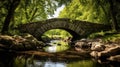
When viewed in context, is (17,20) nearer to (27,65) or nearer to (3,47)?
(3,47)

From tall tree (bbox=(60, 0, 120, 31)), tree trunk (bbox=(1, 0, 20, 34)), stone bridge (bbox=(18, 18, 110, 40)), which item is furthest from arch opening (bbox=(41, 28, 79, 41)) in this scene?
tree trunk (bbox=(1, 0, 20, 34))

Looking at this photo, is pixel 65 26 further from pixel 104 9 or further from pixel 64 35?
pixel 64 35

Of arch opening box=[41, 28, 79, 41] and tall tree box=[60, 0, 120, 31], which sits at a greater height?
tall tree box=[60, 0, 120, 31]

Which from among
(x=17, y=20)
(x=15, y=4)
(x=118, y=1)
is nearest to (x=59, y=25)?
(x=17, y=20)

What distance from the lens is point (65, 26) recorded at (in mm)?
41844

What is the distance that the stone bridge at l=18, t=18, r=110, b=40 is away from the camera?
39.3 metres

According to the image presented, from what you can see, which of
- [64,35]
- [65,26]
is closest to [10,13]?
[65,26]

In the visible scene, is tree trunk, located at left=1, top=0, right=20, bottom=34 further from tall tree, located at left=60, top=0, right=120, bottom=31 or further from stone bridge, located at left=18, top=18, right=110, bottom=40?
stone bridge, located at left=18, top=18, right=110, bottom=40

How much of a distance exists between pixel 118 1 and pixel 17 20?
15.3 m

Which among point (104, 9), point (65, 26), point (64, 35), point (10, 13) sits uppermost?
point (104, 9)

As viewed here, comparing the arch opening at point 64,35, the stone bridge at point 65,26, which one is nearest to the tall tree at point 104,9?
the stone bridge at point 65,26

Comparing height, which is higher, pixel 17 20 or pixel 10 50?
pixel 17 20

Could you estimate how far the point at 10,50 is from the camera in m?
22.7

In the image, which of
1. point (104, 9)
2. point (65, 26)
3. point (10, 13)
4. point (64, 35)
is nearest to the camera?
point (10, 13)
